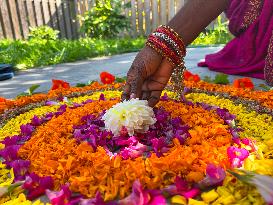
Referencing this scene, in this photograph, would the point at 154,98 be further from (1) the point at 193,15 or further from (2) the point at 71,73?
(2) the point at 71,73

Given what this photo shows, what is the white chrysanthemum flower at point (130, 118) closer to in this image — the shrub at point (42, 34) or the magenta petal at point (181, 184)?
the magenta petal at point (181, 184)

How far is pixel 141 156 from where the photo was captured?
53.9 inches

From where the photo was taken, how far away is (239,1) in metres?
3.26

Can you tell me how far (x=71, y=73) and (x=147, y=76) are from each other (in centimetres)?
243

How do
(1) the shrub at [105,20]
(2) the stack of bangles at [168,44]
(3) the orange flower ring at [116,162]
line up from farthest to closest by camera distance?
(1) the shrub at [105,20], (2) the stack of bangles at [168,44], (3) the orange flower ring at [116,162]

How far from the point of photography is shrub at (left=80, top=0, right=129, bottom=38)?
810 cm

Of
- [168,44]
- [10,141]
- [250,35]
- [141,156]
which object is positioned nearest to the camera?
[141,156]

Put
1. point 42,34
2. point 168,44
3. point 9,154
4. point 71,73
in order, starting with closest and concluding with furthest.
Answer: point 9,154, point 168,44, point 71,73, point 42,34

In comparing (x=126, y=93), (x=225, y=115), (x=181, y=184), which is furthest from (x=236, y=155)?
(x=126, y=93)

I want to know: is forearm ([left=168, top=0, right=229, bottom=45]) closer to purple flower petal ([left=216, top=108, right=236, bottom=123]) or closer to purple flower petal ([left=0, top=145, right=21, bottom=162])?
purple flower petal ([left=216, top=108, right=236, bottom=123])

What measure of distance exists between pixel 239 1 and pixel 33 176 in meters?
2.65

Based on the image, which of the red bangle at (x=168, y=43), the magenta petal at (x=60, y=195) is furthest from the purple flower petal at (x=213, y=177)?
the red bangle at (x=168, y=43)

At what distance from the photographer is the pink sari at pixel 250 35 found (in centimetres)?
309

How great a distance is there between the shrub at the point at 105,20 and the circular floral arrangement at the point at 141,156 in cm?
637
